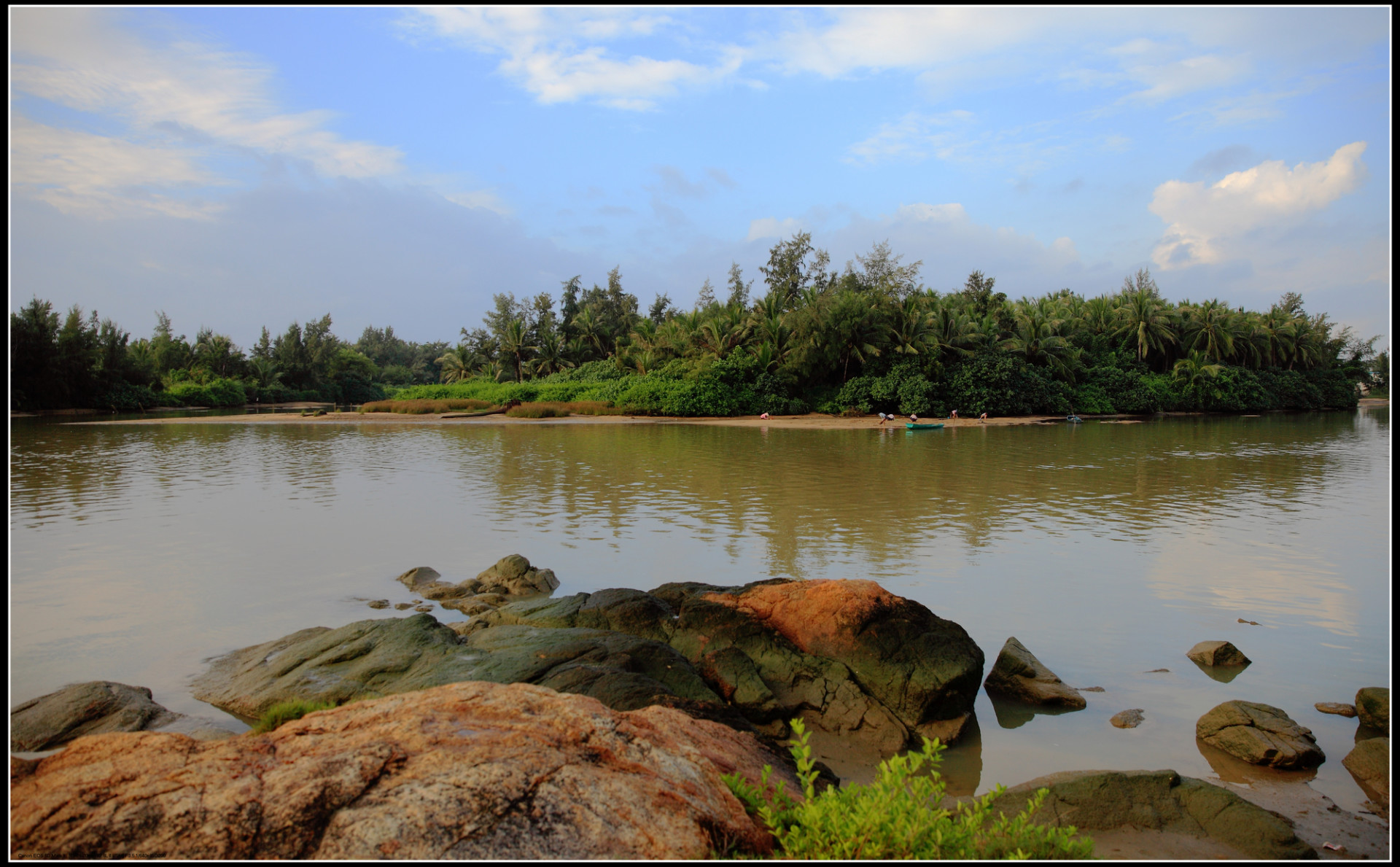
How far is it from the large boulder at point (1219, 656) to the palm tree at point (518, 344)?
49569 mm

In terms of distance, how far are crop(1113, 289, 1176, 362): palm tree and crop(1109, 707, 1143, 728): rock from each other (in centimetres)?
4854

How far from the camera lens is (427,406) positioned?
42.3 meters

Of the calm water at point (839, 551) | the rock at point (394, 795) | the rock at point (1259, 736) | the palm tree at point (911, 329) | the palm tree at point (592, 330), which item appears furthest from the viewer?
the palm tree at point (592, 330)

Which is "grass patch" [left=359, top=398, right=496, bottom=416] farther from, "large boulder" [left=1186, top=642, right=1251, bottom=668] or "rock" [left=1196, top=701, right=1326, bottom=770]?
"rock" [left=1196, top=701, right=1326, bottom=770]

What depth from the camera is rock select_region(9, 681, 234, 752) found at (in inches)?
179

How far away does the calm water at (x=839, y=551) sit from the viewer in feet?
18.9

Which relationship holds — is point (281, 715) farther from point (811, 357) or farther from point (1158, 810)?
point (811, 357)

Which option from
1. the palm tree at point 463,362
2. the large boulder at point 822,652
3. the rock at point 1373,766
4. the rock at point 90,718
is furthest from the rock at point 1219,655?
the palm tree at point 463,362

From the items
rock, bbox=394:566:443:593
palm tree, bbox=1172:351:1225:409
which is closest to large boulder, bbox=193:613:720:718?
rock, bbox=394:566:443:593

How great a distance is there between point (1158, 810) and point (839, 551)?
5680 millimetres

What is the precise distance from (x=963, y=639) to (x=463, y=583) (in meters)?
4.98

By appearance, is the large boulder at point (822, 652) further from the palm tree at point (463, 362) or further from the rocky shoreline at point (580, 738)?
the palm tree at point (463, 362)

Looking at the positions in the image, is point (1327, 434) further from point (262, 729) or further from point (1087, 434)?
point (262, 729)

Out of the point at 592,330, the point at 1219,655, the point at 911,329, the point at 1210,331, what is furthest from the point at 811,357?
the point at 1219,655
